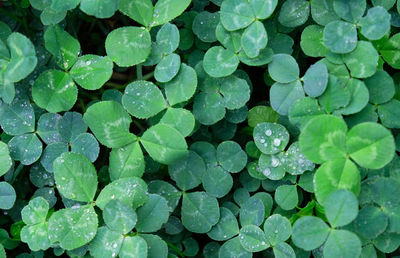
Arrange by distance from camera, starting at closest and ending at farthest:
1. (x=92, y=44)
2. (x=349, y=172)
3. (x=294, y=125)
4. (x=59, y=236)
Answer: (x=349, y=172)
(x=59, y=236)
(x=294, y=125)
(x=92, y=44)

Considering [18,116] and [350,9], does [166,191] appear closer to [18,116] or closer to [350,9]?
[18,116]

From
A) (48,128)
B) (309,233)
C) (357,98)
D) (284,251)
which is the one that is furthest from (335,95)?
(48,128)

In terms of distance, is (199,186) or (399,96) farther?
(199,186)

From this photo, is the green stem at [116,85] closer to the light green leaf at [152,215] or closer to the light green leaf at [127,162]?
the light green leaf at [127,162]

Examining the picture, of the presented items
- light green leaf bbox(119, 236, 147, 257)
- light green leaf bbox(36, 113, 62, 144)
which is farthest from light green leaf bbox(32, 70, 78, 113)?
light green leaf bbox(119, 236, 147, 257)

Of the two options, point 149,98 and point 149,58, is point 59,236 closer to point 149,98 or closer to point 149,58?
point 149,98

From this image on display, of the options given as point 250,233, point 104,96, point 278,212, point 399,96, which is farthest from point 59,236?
point 399,96

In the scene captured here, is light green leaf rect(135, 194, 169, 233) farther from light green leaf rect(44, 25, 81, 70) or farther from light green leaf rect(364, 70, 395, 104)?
light green leaf rect(364, 70, 395, 104)
